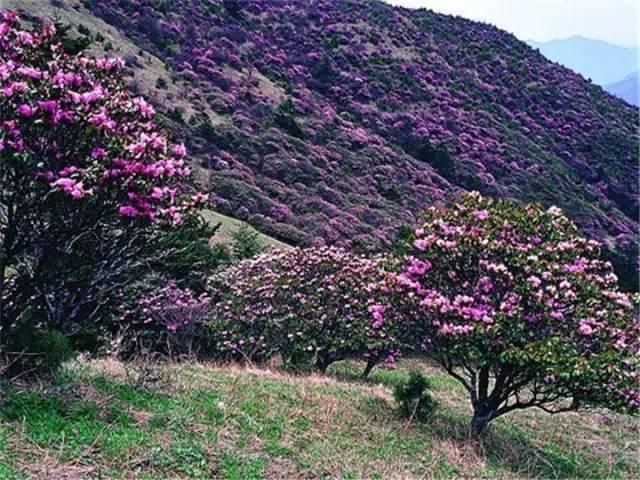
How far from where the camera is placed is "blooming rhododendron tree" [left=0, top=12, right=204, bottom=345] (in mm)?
6238

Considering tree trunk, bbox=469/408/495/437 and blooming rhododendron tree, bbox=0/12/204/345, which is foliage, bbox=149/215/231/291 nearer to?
blooming rhododendron tree, bbox=0/12/204/345

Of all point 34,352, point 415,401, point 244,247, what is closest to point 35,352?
point 34,352

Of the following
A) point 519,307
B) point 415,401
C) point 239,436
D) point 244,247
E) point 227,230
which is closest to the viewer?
point 239,436

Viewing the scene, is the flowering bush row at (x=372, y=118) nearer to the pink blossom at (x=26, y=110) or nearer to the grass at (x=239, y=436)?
the grass at (x=239, y=436)

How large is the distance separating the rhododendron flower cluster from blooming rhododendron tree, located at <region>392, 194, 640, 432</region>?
4101mm

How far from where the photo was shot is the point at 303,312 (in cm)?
1503

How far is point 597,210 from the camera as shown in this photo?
46.7 metres

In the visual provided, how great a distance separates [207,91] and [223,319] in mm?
29828

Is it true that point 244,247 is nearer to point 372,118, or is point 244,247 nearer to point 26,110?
point 26,110

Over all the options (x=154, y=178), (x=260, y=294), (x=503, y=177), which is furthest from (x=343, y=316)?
(x=503, y=177)

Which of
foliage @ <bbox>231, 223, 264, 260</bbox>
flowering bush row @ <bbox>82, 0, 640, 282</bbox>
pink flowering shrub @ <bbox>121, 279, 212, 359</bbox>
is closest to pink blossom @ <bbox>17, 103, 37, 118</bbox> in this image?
pink flowering shrub @ <bbox>121, 279, 212, 359</bbox>

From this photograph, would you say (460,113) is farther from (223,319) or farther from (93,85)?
(93,85)

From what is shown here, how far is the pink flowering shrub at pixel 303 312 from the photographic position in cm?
1494

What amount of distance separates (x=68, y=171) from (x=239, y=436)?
3321 mm
